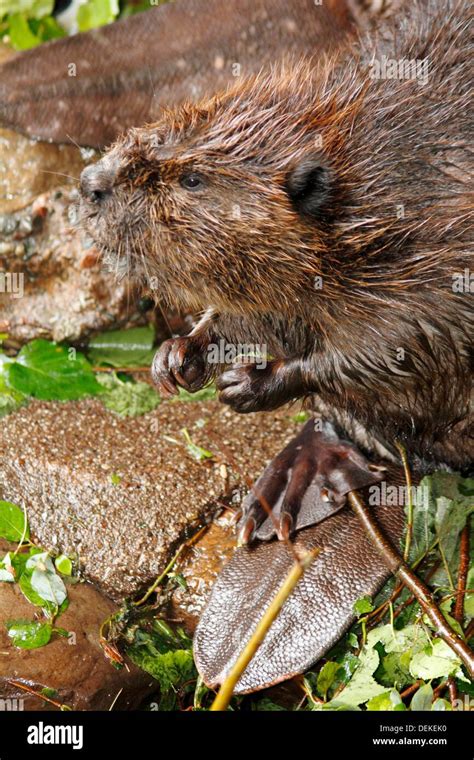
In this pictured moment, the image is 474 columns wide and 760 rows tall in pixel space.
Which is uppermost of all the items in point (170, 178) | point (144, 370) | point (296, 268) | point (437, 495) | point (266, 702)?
point (170, 178)

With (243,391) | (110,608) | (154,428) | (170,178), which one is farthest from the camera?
(154,428)

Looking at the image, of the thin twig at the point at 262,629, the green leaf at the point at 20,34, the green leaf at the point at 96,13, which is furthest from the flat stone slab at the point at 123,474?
the green leaf at the point at 96,13

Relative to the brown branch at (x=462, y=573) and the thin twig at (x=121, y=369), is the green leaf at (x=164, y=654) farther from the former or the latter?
the thin twig at (x=121, y=369)

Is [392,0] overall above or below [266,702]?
above

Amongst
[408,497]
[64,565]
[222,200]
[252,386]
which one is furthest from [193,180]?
[64,565]

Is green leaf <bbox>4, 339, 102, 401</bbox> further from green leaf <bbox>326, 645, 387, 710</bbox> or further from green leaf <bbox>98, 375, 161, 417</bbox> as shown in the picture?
green leaf <bbox>326, 645, 387, 710</bbox>

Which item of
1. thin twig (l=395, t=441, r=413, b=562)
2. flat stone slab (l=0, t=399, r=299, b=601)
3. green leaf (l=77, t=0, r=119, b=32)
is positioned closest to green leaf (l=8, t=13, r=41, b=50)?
green leaf (l=77, t=0, r=119, b=32)

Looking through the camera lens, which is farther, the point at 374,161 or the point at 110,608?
the point at 110,608

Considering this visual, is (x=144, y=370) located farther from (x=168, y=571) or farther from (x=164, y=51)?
(x=164, y=51)

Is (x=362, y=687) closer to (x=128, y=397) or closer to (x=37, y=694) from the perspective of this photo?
(x=37, y=694)

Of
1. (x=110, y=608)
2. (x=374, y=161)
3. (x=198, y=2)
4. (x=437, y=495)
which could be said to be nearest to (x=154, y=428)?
(x=110, y=608)

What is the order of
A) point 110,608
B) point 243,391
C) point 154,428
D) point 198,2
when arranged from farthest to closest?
point 198,2, point 154,428, point 110,608, point 243,391
